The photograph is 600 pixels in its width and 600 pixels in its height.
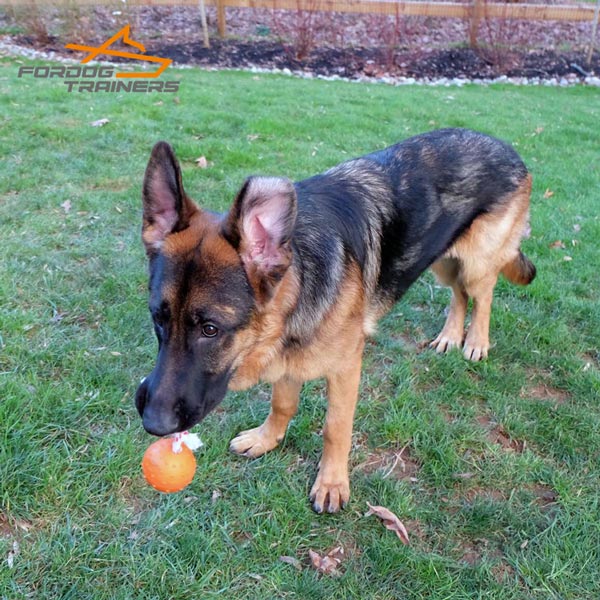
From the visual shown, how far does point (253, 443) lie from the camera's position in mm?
3359

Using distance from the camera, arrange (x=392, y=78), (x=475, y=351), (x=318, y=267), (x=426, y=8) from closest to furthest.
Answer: (x=318, y=267) → (x=475, y=351) → (x=392, y=78) → (x=426, y=8)

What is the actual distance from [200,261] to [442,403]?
229 centimetres

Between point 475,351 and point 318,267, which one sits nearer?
point 318,267

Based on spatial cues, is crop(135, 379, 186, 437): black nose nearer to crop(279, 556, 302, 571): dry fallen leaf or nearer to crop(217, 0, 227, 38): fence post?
crop(279, 556, 302, 571): dry fallen leaf

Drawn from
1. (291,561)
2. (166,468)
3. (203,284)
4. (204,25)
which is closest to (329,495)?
(291,561)

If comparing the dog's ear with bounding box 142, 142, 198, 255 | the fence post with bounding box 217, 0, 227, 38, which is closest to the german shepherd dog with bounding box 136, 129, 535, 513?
the dog's ear with bounding box 142, 142, 198, 255

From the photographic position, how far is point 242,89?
1140 centimetres

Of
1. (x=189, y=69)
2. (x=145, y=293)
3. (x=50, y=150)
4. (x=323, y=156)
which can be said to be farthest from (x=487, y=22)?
(x=145, y=293)

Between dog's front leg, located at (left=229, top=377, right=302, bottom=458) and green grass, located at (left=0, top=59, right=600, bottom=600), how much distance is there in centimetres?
10

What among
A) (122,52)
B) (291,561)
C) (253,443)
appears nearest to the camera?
(291,561)

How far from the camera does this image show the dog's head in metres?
2.29

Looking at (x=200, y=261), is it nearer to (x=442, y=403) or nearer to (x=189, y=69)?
(x=442, y=403)

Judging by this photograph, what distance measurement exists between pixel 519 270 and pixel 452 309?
2.10 ft

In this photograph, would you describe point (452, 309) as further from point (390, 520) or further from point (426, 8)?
point (426, 8)
